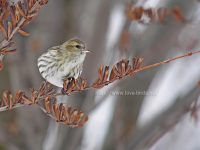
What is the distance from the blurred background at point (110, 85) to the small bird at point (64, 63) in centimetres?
87

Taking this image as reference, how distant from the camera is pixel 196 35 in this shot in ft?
12.9

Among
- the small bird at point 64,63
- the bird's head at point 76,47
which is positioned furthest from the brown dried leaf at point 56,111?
the bird's head at point 76,47

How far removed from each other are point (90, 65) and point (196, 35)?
95cm

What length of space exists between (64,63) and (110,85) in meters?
1.40

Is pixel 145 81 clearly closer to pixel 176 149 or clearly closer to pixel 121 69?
pixel 176 149

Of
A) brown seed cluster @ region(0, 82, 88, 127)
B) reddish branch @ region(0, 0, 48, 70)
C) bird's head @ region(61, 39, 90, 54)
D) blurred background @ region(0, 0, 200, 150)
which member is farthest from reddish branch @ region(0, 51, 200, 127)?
blurred background @ region(0, 0, 200, 150)

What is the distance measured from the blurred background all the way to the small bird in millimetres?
869

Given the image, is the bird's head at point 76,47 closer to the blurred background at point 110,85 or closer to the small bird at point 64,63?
the small bird at point 64,63

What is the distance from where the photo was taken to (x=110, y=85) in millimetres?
3611

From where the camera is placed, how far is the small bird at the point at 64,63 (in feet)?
6.93

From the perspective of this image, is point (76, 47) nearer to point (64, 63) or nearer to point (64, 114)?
point (64, 63)

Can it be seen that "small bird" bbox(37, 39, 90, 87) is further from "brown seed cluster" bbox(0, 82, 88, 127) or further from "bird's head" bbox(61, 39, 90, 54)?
"brown seed cluster" bbox(0, 82, 88, 127)

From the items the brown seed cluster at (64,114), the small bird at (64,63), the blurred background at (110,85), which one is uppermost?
the small bird at (64,63)

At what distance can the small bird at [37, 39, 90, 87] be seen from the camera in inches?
83.2
